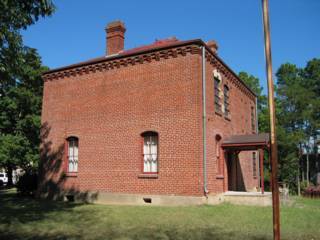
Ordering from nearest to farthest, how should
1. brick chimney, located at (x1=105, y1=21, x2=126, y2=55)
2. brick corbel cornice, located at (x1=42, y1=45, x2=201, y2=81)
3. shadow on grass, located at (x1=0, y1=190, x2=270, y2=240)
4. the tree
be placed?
shadow on grass, located at (x1=0, y1=190, x2=270, y2=240) < brick corbel cornice, located at (x1=42, y1=45, x2=201, y2=81) < brick chimney, located at (x1=105, y1=21, x2=126, y2=55) < the tree

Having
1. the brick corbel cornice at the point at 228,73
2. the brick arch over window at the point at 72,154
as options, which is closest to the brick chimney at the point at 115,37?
the brick arch over window at the point at 72,154

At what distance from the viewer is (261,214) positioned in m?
12.9

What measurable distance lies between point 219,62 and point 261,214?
27.6ft

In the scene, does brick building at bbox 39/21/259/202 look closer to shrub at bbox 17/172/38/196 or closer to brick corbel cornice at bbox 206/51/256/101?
brick corbel cornice at bbox 206/51/256/101

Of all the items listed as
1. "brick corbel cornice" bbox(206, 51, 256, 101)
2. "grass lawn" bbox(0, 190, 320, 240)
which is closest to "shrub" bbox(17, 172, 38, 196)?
"grass lawn" bbox(0, 190, 320, 240)

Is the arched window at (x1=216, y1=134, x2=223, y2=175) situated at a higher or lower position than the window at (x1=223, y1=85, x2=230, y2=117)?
lower

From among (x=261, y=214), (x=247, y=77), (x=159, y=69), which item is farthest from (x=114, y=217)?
(x=247, y=77)

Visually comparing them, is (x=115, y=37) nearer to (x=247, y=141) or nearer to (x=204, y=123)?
(x=204, y=123)

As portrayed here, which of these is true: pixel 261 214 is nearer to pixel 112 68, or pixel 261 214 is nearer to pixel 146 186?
pixel 146 186

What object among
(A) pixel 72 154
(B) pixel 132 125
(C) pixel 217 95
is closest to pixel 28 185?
(A) pixel 72 154

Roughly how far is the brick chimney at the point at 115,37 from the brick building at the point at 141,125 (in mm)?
58

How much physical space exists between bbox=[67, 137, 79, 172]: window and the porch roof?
25.7 ft

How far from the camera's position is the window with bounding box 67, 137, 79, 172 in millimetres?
18703

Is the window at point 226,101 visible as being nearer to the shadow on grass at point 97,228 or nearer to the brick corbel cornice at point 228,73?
the brick corbel cornice at point 228,73
